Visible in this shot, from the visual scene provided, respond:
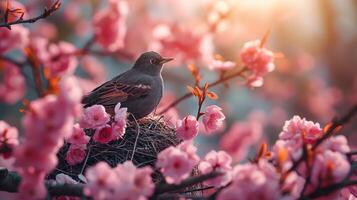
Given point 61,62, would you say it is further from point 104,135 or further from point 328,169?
point 328,169

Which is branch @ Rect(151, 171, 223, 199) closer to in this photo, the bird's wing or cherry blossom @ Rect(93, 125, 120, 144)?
cherry blossom @ Rect(93, 125, 120, 144)

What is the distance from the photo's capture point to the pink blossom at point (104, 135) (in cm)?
361

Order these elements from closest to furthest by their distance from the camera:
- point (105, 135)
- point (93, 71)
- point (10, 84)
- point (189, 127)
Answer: point (105, 135)
point (189, 127)
point (10, 84)
point (93, 71)

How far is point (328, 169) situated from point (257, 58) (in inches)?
87.7

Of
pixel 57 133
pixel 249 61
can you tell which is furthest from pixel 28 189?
pixel 249 61

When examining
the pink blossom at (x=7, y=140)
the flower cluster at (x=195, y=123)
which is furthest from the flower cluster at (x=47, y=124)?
the flower cluster at (x=195, y=123)

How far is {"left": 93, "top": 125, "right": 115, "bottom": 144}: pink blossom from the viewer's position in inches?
142

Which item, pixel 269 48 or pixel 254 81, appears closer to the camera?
pixel 254 81

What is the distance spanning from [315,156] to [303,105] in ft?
27.4

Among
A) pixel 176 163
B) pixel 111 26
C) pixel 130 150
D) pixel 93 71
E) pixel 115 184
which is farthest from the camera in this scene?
pixel 93 71

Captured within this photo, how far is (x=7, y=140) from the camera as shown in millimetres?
2990

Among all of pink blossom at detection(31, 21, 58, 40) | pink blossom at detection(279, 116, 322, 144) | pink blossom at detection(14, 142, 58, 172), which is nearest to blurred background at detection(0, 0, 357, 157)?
pink blossom at detection(31, 21, 58, 40)

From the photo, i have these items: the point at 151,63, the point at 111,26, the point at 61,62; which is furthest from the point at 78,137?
the point at 111,26

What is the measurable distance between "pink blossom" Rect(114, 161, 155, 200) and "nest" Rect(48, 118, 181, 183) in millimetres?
1076
